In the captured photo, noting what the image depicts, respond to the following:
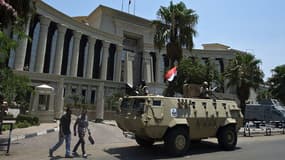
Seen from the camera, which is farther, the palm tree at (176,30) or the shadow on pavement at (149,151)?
the palm tree at (176,30)

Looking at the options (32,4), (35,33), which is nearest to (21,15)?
(32,4)

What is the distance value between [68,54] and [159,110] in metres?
39.2

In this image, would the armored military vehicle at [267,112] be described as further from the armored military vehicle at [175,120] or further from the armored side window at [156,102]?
the armored side window at [156,102]

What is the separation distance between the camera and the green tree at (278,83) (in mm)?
39750

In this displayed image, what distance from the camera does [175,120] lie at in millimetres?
11062

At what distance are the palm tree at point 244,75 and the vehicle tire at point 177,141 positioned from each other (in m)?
20.7

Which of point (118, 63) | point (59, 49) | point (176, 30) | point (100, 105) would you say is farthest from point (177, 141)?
point (118, 63)

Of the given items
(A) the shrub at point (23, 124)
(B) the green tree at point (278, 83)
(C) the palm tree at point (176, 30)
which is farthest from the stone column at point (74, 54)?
(B) the green tree at point (278, 83)

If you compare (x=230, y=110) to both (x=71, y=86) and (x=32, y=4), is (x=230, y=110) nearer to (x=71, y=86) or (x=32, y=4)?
(x=32, y=4)

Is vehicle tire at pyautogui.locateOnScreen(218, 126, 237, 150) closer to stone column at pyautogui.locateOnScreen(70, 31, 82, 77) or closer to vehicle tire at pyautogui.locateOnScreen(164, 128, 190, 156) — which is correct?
vehicle tire at pyautogui.locateOnScreen(164, 128, 190, 156)

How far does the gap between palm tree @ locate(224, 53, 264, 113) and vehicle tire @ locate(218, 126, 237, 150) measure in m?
18.0

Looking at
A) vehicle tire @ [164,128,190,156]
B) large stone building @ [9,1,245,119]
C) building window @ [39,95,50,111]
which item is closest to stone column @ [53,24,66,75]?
large stone building @ [9,1,245,119]

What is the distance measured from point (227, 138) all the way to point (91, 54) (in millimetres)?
37221

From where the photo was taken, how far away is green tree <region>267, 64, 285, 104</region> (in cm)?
3975
